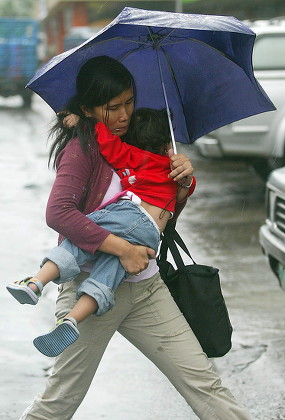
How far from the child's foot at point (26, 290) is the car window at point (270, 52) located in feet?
24.1

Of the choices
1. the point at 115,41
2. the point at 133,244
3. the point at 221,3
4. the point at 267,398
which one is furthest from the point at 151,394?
the point at 221,3

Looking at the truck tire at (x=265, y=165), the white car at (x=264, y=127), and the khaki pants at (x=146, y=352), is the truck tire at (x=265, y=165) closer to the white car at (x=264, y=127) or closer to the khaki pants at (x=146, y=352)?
the white car at (x=264, y=127)

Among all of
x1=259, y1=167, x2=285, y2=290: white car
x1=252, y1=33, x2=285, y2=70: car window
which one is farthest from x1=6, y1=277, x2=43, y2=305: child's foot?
x1=252, y1=33, x2=285, y2=70: car window

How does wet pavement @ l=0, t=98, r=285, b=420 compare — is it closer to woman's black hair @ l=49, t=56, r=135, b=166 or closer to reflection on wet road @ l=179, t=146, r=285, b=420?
reflection on wet road @ l=179, t=146, r=285, b=420

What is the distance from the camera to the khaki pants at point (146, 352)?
9.66 feet

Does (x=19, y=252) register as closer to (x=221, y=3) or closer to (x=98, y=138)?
(x=98, y=138)

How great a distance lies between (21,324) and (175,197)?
8.79ft

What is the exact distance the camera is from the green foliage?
2386 inches

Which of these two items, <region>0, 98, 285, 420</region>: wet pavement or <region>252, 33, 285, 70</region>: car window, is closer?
<region>0, 98, 285, 420</region>: wet pavement

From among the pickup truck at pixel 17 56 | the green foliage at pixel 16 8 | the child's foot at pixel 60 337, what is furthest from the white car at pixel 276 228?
the green foliage at pixel 16 8

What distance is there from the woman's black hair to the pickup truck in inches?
887

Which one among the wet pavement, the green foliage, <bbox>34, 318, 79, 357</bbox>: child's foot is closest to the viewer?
<bbox>34, 318, 79, 357</bbox>: child's foot

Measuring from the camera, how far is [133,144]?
3.10m

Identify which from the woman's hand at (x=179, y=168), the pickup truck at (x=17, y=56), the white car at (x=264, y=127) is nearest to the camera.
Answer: the woman's hand at (x=179, y=168)
